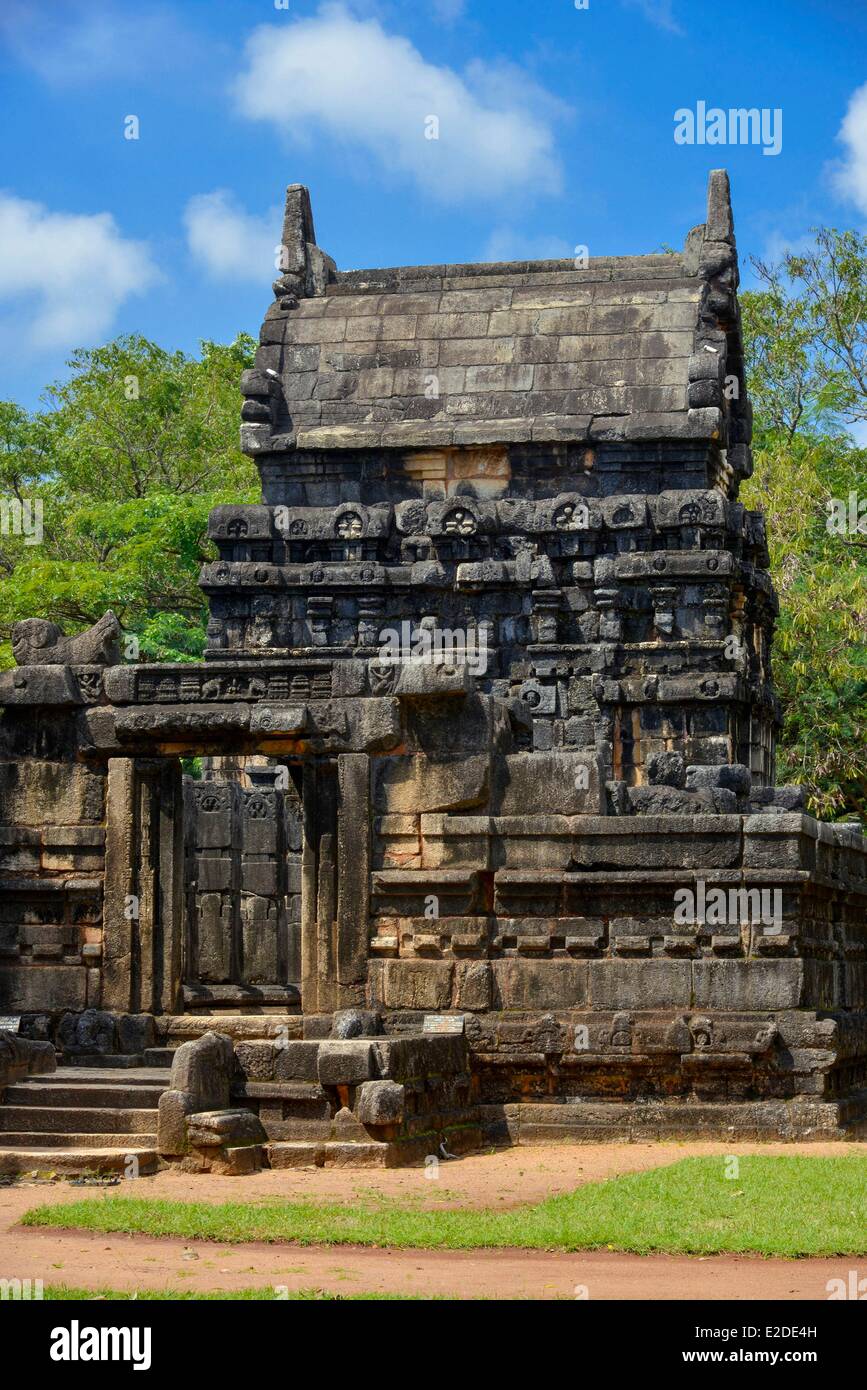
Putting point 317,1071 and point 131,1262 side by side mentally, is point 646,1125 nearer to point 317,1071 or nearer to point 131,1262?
point 317,1071

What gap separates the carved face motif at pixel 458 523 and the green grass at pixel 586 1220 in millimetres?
15208

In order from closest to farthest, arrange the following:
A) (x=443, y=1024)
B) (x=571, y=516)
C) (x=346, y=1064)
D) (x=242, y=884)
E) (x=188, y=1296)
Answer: (x=188, y=1296), (x=346, y=1064), (x=443, y=1024), (x=242, y=884), (x=571, y=516)

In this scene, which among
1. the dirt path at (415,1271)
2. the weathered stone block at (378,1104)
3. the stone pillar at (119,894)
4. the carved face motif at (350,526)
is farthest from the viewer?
the carved face motif at (350,526)

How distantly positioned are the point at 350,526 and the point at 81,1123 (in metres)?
14.2

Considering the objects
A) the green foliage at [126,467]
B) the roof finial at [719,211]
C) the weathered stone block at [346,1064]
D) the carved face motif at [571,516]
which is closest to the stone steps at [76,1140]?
the weathered stone block at [346,1064]

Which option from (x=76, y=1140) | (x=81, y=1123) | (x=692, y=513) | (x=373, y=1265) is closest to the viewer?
(x=373, y=1265)

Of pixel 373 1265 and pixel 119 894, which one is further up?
pixel 119 894

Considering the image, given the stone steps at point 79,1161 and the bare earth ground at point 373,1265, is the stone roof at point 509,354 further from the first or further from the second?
the bare earth ground at point 373,1265

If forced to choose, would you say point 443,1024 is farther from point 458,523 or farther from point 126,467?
point 126,467

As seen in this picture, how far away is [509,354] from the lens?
31109mm

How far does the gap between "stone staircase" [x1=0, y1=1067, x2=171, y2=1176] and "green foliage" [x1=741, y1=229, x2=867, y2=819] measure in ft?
75.1

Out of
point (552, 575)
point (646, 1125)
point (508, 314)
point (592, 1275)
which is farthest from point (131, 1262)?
point (508, 314)

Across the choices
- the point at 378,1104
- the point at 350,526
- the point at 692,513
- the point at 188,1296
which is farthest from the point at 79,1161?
the point at 692,513

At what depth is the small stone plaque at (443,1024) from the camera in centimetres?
1984
